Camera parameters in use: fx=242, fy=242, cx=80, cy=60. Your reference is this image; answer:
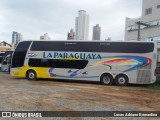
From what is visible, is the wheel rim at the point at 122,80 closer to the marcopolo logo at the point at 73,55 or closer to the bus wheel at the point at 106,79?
the bus wheel at the point at 106,79

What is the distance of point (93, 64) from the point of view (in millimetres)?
18328

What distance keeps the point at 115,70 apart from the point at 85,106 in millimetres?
9278

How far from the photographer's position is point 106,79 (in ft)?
59.2

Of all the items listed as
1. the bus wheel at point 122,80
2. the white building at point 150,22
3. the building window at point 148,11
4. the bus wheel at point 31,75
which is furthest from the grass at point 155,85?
the building window at point 148,11

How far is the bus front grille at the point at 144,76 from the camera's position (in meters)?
16.9

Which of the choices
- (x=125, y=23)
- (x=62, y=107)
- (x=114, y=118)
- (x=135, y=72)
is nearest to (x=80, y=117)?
(x=114, y=118)

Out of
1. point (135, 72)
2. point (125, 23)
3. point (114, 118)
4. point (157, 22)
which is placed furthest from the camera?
point (125, 23)

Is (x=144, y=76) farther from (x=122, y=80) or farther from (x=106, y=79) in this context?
(x=106, y=79)

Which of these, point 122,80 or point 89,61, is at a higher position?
point 89,61

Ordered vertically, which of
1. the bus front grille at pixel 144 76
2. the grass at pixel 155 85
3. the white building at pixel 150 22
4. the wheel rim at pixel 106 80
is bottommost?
the grass at pixel 155 85

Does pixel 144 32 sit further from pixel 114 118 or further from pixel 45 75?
A: pixel 114 118

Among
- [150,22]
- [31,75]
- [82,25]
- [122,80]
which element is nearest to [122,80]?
[122,80]

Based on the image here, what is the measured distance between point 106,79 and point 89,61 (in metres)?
1.87

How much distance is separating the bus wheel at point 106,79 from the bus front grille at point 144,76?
2028mm
